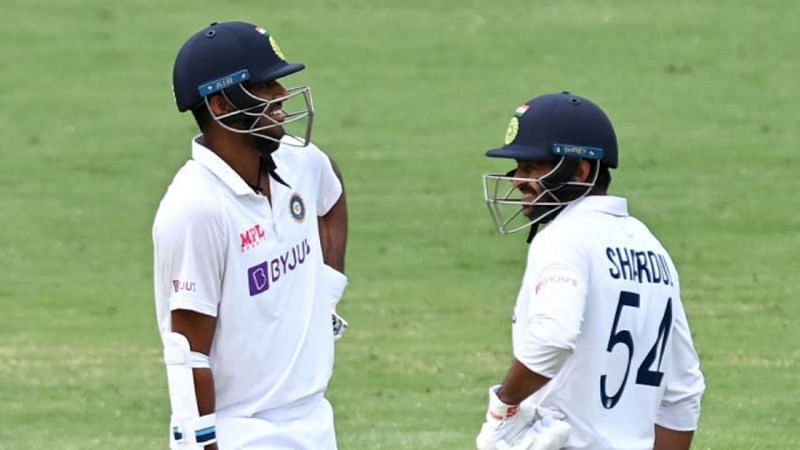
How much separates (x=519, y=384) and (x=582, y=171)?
0.76 meters

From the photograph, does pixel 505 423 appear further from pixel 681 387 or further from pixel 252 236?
pixel 252 236

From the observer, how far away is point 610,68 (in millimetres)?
22594

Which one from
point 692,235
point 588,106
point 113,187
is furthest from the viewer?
point 113,187

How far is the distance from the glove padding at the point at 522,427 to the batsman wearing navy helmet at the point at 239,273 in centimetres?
50

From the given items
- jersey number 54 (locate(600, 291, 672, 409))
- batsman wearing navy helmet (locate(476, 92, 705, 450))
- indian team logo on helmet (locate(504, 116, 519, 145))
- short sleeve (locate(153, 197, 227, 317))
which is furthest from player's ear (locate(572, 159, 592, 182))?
short sleeve (locate(153, 197, 227, 317))

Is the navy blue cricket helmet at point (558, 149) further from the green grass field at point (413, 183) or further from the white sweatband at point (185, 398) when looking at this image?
the green grass field at point (413, 183)

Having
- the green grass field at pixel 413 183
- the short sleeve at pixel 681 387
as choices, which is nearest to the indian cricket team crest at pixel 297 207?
the short sleeve at pixel 681 387

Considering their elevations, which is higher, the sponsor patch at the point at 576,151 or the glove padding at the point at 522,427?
the sponsor patch at the point at 576,151

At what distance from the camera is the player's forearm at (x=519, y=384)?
5375mm

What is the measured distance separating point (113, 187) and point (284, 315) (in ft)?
46.4

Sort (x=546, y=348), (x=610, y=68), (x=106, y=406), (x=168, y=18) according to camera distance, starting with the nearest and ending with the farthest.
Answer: (x=546, y=348), (x=106, y=406), (x=610, y=68), (x=168, y=18)

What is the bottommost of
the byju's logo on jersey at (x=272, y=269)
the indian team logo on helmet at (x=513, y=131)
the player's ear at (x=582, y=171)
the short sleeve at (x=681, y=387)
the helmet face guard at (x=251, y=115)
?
the short sleeve at (x=681, y=387)

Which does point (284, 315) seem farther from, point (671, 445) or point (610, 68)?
point (610, 68)

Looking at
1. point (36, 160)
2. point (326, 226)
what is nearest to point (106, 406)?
point (326, 226)
